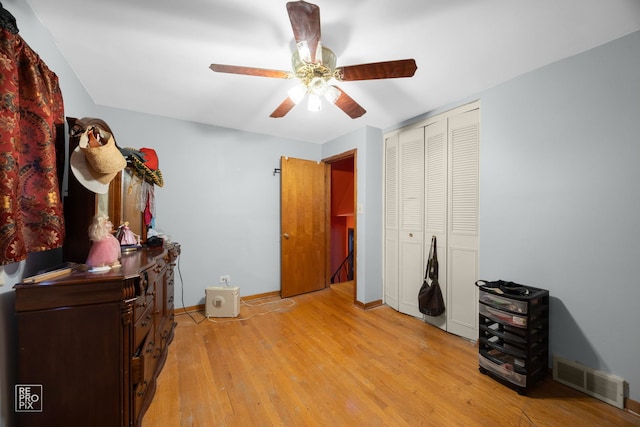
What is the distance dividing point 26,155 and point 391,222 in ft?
10.2

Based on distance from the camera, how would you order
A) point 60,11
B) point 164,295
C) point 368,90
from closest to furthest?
point 60,11 < point 164,295 < point 368,90

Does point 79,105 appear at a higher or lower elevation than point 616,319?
higher

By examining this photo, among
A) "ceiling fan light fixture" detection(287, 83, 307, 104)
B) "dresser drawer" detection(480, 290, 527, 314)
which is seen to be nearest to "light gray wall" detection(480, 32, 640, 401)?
"dresser drawer" detection(480, 290, 527, 314)

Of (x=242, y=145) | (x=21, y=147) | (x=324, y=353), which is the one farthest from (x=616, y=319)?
(x=242, y=145)

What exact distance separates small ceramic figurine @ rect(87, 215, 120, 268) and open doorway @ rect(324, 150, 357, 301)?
12.5 feet

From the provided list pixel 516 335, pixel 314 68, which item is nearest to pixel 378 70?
pixel 314 68

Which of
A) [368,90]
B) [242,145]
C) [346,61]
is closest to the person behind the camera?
[346,61]

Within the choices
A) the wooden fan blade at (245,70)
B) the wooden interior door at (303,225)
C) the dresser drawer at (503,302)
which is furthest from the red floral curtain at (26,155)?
the dresser drawer at (503,302)

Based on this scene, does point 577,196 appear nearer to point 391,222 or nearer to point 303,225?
point 391,222

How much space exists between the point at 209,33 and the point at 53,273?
159cm

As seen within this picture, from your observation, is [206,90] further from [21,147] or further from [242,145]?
[21,147]

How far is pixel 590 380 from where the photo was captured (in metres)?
1.61

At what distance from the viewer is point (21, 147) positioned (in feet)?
3.78

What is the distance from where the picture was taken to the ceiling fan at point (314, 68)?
1160mm
